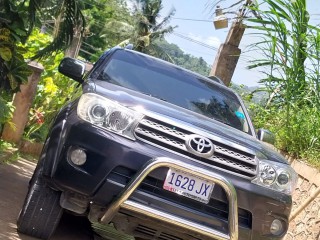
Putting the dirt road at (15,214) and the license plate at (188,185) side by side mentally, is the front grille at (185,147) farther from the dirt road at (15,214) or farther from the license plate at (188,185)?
the dirt road at (15,214)

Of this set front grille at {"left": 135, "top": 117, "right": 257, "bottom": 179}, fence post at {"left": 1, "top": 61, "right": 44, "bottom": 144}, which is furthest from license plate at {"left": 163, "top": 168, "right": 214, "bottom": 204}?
fence post at {"left": 1, "top": 61, "right": 44, "bottom": 144}

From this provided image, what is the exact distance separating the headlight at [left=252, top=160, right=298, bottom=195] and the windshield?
1025 mm

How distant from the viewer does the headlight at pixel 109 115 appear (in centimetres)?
353

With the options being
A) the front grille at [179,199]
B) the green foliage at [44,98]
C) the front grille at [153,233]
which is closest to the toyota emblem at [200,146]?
the front grille at [179,199]

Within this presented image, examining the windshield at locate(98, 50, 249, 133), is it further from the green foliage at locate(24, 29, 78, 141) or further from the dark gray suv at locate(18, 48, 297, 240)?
the green foliage at locate(24, 29, 78, 141)

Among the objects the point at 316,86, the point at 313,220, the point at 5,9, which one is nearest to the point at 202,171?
the point at 313,220

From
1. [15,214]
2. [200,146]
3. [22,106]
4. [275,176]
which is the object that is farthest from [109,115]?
[22,106]

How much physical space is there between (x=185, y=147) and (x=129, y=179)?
0.43 metres

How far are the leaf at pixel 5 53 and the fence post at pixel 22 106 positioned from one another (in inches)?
88.0

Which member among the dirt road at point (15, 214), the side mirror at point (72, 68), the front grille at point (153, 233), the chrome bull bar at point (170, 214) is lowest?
the dirt road at point (15, 214)

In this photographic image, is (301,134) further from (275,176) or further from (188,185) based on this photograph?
(188,185)

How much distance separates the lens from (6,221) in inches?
167

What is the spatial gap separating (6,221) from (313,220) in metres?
2.98

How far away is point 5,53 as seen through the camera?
5039mm
